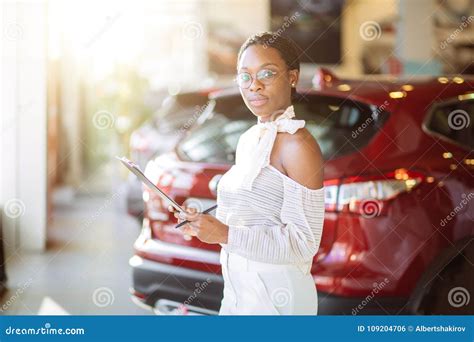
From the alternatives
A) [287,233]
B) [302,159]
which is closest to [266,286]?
[287,233]

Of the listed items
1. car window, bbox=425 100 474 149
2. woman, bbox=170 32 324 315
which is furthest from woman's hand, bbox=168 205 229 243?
car window, bbox=425 100 474 149

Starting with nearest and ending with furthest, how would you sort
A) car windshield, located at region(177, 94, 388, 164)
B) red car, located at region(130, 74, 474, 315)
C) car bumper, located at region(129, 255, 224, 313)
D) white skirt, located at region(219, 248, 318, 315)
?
white skirt, located at region(219, 248, 318, 315) < red car, located at region(130, 74, 474, 315) < car windshield, located at region(177, 94, 388, 164) < car bumper, located at region(129, 255, 224, 313)

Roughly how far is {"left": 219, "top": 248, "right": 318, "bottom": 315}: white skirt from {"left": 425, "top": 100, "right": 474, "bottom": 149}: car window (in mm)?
1161

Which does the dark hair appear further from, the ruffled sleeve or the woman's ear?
the ruffled sleeve

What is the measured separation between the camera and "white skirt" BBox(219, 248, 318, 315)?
7.95 feet

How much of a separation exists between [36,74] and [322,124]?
2210mm

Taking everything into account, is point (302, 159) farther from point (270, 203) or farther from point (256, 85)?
point (256, 85)

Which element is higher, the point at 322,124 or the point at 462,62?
the point at 462,62

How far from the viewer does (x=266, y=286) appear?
96.3 inches

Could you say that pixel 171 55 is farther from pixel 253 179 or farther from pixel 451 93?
pixel 253 179

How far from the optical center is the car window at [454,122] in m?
3.34

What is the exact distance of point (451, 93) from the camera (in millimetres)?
3438
